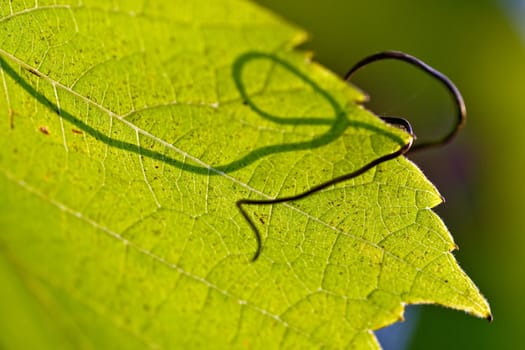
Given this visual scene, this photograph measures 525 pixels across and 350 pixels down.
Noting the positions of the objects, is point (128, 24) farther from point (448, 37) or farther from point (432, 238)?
point (448, 37)

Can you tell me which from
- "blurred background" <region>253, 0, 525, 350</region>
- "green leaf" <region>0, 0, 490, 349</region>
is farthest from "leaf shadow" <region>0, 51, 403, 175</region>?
"blurred background" <region>253, 0, 525, 350</region>

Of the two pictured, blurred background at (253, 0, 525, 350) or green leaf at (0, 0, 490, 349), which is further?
blurred background at (253, 0, 525, 350)

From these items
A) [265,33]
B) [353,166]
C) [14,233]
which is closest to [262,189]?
[353,166]

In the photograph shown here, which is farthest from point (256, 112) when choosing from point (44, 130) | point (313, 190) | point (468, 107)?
point (468, 107)

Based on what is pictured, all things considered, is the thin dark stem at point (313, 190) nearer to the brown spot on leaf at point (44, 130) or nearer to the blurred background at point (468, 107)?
the brown spot on leaf at point (44, 130)

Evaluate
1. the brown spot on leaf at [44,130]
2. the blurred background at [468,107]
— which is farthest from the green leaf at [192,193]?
the blurred background at [468,107]

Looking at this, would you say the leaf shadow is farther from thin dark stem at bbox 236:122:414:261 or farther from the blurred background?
the blurred background

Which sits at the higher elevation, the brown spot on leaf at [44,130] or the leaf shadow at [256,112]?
the leaf shadow at [256,112]
